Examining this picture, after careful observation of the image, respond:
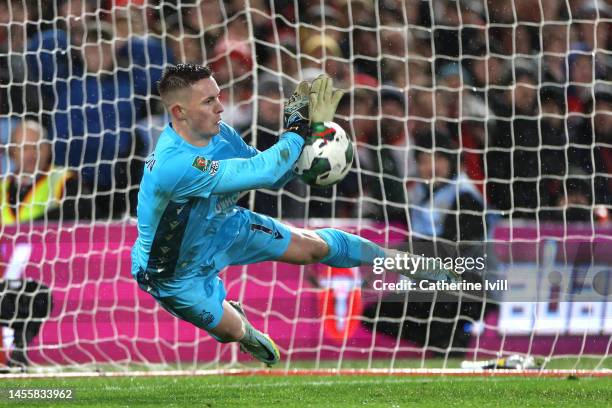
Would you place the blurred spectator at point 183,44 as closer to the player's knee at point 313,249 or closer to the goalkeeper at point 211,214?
the goalkeeper at point 211,214

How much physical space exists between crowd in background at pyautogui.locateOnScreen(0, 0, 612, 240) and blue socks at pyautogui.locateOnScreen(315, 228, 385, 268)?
99.0 inches

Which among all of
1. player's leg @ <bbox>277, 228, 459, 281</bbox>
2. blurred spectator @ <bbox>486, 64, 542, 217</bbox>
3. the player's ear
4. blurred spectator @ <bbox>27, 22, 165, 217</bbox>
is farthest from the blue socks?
blurred spectator @ <bbox>27, 22, 165, 217</bbox>

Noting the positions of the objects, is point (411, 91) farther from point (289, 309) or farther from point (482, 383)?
point (482, 383)

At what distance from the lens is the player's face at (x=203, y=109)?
5211 mm

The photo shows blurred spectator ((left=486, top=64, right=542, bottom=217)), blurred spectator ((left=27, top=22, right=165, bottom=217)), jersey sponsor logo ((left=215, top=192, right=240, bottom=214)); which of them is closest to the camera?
jersey sponsor logo ((left=215, top=192, right=240, bottom=214))

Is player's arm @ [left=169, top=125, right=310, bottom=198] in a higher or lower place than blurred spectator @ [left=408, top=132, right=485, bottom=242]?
higher

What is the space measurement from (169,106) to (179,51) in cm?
381

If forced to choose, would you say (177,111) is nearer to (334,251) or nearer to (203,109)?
(203,109)

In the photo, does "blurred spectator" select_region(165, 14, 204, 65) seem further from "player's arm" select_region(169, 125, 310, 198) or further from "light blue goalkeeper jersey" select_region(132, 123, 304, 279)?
"player's arm" select_region(169, 125, 310, 198)

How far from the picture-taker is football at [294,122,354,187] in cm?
508

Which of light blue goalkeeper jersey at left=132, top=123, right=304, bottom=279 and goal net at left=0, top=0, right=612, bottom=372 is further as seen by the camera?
goal net at left=0, top=0, right=612, bottom=372

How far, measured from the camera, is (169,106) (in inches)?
209

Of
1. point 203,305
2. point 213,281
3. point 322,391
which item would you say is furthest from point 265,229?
point 322,391

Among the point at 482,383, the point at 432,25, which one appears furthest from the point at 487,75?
the point at 482,383
